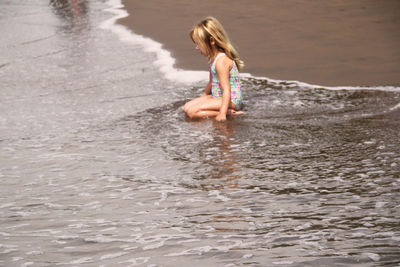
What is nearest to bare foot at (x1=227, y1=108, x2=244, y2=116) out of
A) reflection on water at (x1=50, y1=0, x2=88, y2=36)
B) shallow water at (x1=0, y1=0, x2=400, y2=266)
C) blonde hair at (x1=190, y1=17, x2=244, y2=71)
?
shallow water at (x1=0, y1=0, x2=400, y2=266)

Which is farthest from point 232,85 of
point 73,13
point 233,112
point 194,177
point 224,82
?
point 73,13

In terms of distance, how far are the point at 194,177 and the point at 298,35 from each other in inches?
264

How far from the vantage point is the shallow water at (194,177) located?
2979mm

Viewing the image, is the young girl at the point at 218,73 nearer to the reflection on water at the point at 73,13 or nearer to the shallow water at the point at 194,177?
the shallow water at the point at 194,177

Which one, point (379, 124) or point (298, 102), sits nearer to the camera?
point (379, 124)

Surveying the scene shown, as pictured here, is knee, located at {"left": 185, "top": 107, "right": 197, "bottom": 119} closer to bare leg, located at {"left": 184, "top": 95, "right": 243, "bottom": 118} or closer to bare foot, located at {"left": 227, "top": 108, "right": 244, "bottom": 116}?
bare leg, located at {"left": 184, "top": 95, "right": 243, "bottom": 118}

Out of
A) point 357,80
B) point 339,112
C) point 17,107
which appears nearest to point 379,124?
point 339,112

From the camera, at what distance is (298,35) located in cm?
1027

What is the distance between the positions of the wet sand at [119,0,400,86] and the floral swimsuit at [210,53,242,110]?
5.07ft

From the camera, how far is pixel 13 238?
127 inches

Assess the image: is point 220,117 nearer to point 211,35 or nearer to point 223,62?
point 223,62

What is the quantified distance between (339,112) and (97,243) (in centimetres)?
377

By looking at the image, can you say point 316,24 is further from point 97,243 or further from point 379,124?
point 97,243

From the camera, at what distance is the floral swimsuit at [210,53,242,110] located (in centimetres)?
637
